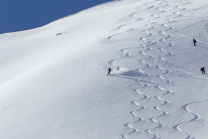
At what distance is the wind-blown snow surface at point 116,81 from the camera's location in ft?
73.5

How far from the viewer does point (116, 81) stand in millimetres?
27750

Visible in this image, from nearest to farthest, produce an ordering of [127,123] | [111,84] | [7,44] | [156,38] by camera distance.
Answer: [127,123] < [111,84] < [156,38] < [7,44]

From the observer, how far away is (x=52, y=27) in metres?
55.0

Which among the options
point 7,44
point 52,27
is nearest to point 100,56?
point 7,44

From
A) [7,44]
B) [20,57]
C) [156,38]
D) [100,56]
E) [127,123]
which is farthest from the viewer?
[7,44]

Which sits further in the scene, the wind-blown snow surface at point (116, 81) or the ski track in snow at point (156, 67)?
the wind-blown snow surface at point (116, 81)

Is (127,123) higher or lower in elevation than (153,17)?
lower

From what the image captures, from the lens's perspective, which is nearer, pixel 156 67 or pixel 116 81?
pixel 116 81

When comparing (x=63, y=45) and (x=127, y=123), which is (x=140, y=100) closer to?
(x=127, y=123)

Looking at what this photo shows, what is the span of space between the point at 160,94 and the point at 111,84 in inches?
153

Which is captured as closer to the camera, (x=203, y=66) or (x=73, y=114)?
(x=73, y=114)

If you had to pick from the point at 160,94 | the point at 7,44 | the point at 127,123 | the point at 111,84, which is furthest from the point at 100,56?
the point at 7,44

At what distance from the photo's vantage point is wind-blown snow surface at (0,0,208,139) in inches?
882

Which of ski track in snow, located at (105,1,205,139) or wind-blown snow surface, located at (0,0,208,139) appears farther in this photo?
wind-blown snow surface, located at (0,0,208,139)
